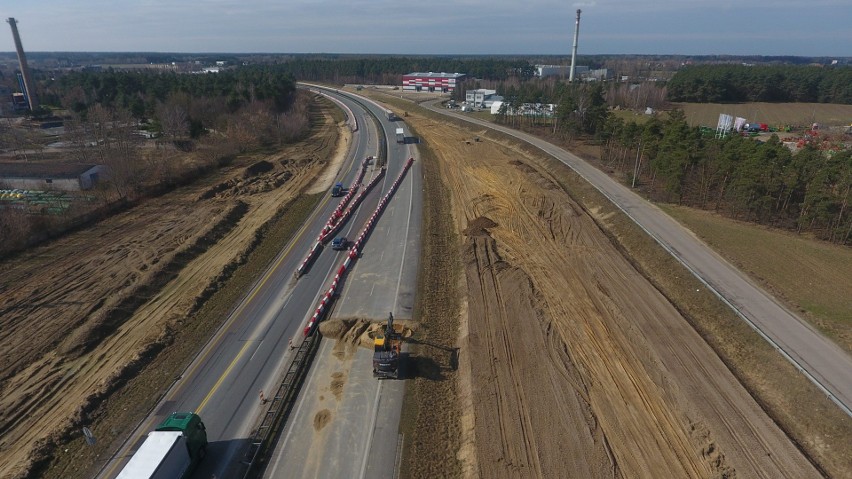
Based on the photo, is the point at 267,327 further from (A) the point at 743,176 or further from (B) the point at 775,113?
(B) the point at 775,113

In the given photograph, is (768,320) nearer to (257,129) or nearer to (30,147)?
(257,129)

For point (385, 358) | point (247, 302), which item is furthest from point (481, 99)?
point (385, 358)

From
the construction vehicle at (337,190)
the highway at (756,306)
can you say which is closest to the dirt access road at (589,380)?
the highway at (756,306)

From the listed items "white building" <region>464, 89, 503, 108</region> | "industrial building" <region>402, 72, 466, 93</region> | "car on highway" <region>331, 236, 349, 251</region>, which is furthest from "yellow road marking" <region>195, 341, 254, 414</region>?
"industrial building" <region>402, 72, 466, 93</region>

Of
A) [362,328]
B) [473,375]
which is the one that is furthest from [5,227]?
[473,375]

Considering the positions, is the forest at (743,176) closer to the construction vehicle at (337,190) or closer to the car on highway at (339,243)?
the car on highway at (339,243)
